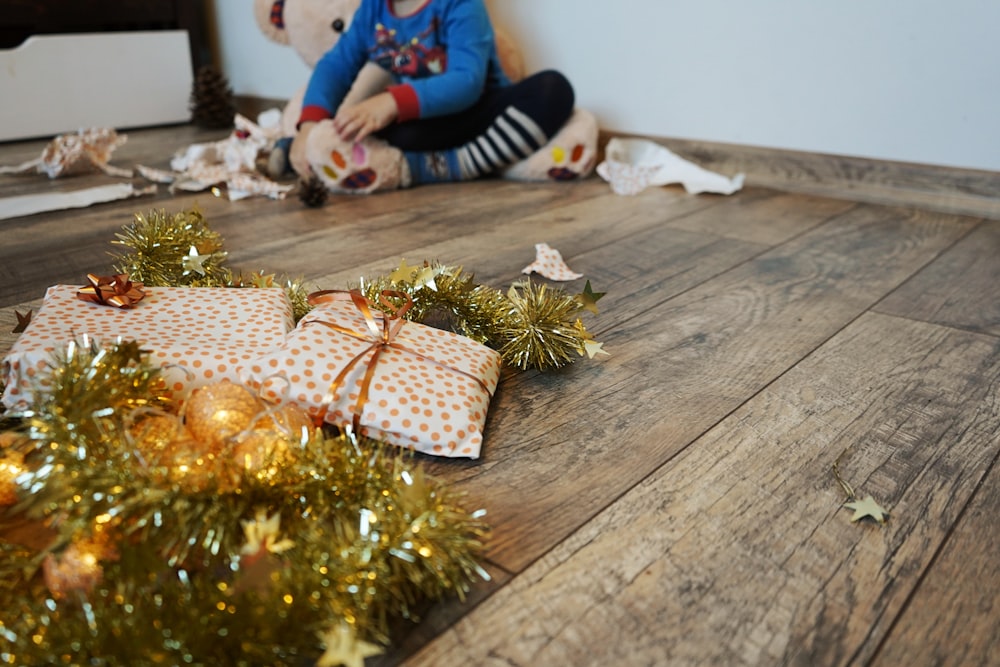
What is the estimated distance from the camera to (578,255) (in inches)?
50.1

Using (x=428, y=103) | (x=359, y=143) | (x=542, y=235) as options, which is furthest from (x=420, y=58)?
(x=542, y=235)

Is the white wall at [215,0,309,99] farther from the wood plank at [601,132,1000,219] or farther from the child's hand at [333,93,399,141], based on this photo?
the wood plank at [601,132,1000,219]

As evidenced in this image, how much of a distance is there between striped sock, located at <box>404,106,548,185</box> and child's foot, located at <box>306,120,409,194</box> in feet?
0.23

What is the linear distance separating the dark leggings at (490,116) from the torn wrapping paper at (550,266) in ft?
2.07

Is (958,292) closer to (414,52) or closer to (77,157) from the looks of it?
(414,52)

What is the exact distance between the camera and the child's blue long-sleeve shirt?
5.54 feet

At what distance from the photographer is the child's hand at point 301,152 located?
175 cm

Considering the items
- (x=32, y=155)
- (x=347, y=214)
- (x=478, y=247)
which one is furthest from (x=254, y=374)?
(x=32, y=155)

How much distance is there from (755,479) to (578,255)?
65 centimetres

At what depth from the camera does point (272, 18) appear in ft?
6.84

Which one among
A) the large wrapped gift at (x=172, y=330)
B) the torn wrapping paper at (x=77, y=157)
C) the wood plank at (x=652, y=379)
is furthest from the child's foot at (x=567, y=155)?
the large wrapped gift at (x=172, y=330)

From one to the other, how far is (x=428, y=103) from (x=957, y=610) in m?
1.40

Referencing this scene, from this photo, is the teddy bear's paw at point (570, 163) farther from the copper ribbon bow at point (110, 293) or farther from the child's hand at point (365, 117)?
the copper ribbon bow at point (110, 293)

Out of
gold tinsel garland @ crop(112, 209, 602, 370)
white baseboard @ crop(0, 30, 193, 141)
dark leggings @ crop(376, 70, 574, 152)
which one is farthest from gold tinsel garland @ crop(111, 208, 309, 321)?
white baseboard @ crop(0, 30, 193, 141)
